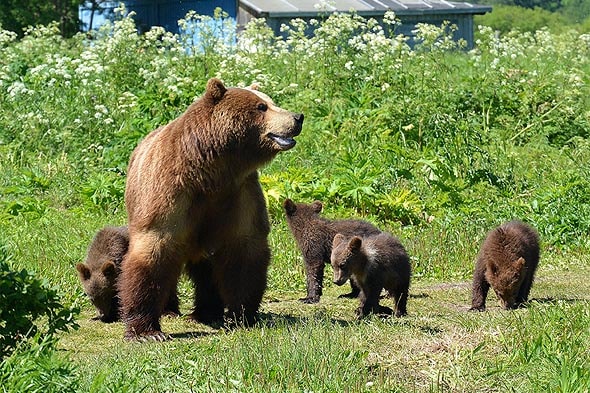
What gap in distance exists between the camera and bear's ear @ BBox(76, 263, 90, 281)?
381 inches

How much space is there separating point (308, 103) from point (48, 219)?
5707 millimetres

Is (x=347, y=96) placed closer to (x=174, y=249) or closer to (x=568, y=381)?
(x=174, y=249)

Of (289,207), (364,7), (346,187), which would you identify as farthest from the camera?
(364,7)

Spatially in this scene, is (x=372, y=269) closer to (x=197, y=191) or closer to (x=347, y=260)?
(x=347, y=260)

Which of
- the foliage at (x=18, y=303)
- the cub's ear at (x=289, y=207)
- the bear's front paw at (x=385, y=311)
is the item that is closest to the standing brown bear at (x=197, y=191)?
the foliage at (x=18, y=303)

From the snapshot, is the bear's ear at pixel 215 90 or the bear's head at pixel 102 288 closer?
the bear's ear at pixel 215 90

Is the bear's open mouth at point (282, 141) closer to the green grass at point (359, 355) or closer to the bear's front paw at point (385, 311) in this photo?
the green grass at point (359, 355)

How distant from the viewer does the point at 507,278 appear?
10.4 m

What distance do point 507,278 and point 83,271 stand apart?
13.0 ft

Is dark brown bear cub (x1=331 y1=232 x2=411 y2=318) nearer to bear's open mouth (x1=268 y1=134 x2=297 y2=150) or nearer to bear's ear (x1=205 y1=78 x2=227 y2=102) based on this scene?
bear's open mouth (x1=268 y1=134 x2=297 y2=150)

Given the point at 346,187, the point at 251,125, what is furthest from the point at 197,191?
the point at 346,187

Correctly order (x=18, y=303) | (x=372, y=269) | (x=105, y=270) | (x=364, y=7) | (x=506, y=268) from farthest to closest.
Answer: (x=364, y=7), (x=506, y=268), (x=372, y=269), (x=105, y=270), (x=18, y=303)

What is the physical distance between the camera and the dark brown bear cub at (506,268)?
34.0 feet

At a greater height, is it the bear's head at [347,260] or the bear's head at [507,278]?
the bear's head at [347,260]
